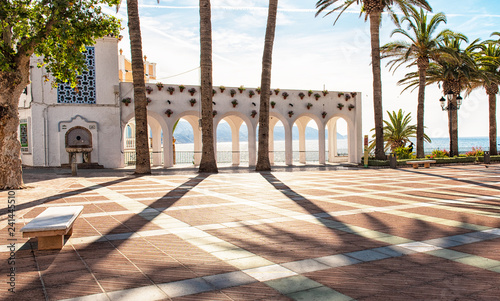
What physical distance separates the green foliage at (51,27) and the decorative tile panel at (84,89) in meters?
12.1

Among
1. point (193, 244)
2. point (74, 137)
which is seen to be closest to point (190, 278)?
point (193, 244)

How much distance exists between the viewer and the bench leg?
17.9 ft

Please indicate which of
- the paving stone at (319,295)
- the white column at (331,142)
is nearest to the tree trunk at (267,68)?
the white column at (331,142)

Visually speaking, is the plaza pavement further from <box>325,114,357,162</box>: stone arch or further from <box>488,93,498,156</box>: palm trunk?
<box>488,93,498,156</box>: palm trunk

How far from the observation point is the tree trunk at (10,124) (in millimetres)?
11758

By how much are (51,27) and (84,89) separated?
43.3 ft

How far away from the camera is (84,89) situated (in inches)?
965

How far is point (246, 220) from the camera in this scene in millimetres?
7312

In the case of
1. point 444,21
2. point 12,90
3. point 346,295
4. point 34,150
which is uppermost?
point 444,21

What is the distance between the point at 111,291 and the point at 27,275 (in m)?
1.19

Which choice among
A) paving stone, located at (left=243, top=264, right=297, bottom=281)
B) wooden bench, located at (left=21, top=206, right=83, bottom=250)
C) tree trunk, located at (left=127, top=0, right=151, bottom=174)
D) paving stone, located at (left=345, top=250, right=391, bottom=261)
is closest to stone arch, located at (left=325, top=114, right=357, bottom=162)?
tree trunk, located at (left=127, top=0, right=151, bottom=174)

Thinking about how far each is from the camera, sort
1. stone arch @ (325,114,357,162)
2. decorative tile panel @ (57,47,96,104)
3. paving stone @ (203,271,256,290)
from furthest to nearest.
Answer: stone arch @ (325,114,357,162)
decorative tile panel @ (57,47,96,104)
paving stone @ (203,271,256,290)

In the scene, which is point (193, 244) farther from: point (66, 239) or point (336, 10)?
point (336, 10)

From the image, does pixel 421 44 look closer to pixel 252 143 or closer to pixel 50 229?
pixel 252 143
